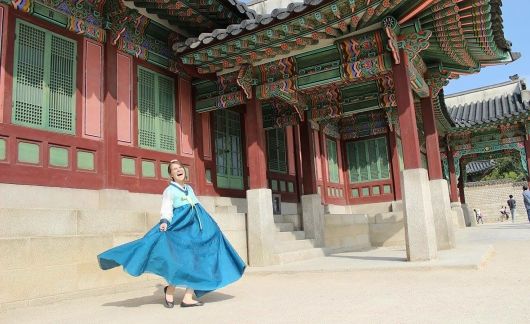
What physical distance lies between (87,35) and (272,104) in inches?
205

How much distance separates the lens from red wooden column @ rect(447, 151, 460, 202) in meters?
19.6

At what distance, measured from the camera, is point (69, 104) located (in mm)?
7246

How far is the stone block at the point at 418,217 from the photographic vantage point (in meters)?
7.20

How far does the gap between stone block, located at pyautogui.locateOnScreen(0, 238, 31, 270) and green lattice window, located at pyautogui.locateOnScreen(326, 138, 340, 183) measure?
36.3 feet

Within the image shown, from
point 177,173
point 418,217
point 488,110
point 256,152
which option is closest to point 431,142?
point 418,217

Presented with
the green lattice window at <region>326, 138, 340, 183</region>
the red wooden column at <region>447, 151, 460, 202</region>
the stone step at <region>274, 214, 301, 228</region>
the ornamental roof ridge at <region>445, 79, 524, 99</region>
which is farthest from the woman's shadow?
the ornamental roof ridge at <region>445, 79, 524, 99</region>

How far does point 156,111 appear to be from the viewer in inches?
350

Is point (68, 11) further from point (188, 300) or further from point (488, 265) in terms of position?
point (488, 265)

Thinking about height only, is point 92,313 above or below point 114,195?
below

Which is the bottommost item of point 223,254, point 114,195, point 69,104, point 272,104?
point 223,254

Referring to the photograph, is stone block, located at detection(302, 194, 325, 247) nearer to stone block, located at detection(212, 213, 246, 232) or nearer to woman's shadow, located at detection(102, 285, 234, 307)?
stone block, located at detection(212, 213, 246, 232)

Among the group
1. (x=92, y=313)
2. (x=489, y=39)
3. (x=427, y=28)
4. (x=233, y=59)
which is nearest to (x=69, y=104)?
(x=233, y=59)

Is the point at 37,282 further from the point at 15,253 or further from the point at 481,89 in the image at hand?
the point at 481,89

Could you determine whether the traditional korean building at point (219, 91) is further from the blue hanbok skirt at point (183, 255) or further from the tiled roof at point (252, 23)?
the blue hanbok skirt at point (183, 255)
